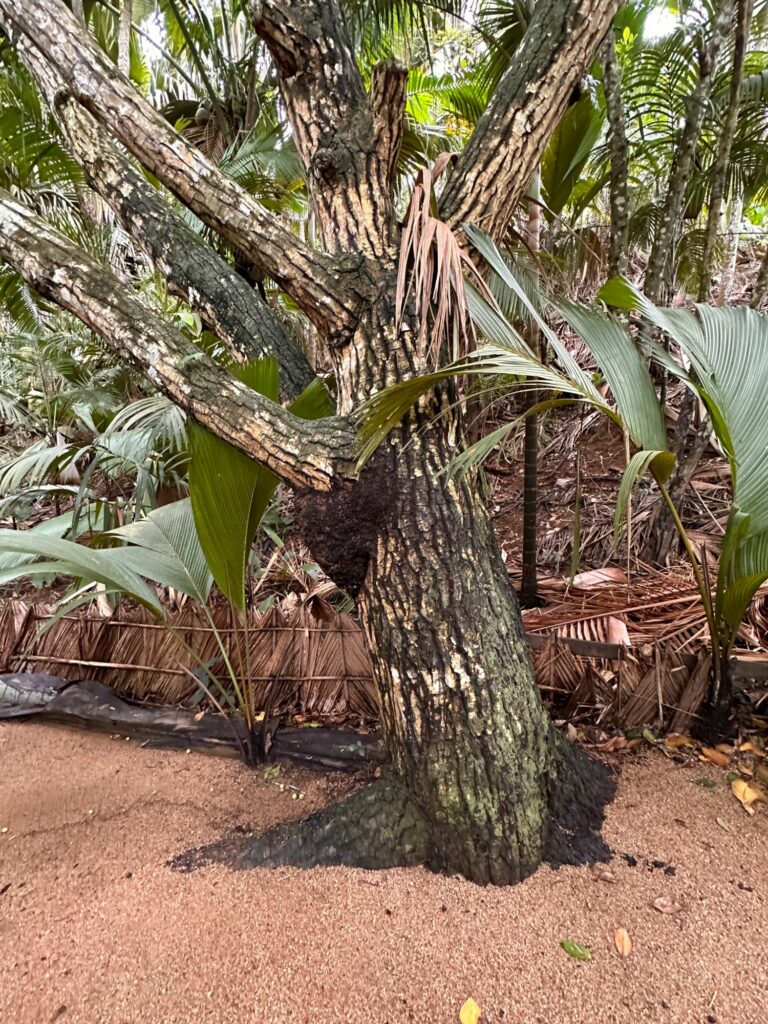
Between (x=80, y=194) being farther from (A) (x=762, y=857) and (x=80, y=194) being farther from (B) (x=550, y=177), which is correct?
(A) (x=762, y=857)

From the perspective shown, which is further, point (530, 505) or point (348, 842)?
point (530, 505)

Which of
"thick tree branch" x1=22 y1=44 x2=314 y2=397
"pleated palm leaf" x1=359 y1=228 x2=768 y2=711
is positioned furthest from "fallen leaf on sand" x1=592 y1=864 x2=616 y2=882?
"thick tree branch" x1=22 y1=44 x2=314 y2=397

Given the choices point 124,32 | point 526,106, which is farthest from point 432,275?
point 124,32

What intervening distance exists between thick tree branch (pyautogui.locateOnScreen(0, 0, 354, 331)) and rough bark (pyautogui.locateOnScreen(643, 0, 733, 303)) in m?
1.53

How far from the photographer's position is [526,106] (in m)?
1.26

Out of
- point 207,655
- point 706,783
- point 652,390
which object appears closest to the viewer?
point 652,390

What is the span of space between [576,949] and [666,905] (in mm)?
201

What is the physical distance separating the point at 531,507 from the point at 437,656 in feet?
3.69

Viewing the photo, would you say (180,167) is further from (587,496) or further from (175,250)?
(587,496)

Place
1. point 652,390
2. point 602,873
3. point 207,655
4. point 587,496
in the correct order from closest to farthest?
point 602,873, point 652,390, point 207,655, point 587,496

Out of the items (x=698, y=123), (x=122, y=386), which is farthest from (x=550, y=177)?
(x=122, y=386)

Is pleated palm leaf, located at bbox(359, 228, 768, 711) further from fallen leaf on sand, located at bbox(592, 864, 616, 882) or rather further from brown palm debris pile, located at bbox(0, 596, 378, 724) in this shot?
brown palm debris pile, located at bbox(0, 596, 378, 724)

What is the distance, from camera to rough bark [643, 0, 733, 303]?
6.27 feet

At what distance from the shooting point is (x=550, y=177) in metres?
2.10
